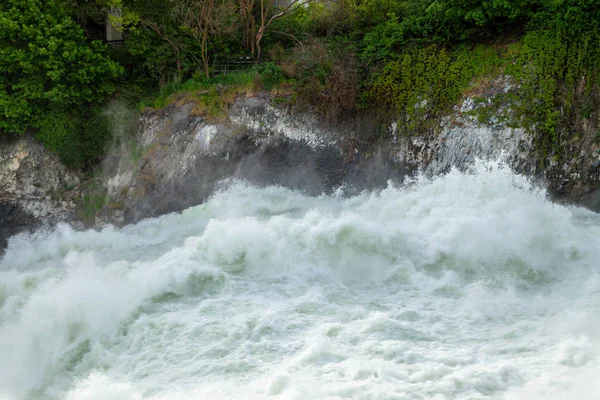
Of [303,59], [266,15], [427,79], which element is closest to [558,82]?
[427,79]

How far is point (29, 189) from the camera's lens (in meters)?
17.4

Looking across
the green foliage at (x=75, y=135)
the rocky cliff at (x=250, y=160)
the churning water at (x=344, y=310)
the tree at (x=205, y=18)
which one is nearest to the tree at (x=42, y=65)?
the green foliage at (x=75, y=135)

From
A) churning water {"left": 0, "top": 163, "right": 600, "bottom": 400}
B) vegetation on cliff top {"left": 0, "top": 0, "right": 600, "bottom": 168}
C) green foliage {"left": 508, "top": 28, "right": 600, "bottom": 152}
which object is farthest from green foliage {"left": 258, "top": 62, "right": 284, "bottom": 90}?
green foliage {"left": 508, "top": 28, "right": 600, "bottom": 152}

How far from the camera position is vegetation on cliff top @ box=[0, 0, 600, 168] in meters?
13.1

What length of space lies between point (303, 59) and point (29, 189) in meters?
9.75

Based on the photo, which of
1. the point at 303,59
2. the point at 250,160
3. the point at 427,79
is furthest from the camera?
the point at 303,59

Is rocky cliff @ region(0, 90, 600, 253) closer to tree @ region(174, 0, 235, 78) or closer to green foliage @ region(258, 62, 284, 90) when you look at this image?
green foliage @ region(258, 62, 284, 90)

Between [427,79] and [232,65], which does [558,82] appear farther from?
[232,65]

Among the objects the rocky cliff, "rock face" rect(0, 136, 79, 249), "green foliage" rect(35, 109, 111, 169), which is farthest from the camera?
"rock face" rect(0, 136, 79, 249)

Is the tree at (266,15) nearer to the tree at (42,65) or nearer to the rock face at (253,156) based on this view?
the rock face at (253,156)

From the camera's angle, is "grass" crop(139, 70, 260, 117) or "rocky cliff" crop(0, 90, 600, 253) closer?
"rocky cliff" crop(0, 90, 600, 253)

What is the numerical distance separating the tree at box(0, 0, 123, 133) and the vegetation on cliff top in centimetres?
4

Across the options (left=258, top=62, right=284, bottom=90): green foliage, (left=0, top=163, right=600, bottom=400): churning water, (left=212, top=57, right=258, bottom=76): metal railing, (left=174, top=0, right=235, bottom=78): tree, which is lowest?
(left=0, top=163, right=600, bottom=400): churning water

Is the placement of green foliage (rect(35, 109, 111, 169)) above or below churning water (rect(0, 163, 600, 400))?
above
